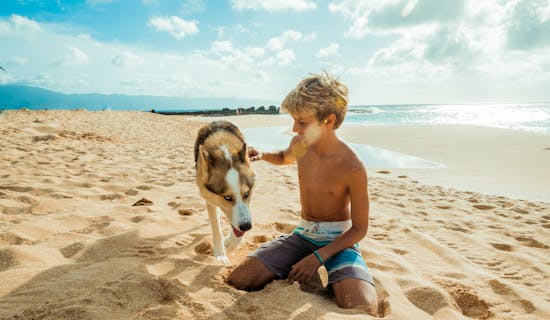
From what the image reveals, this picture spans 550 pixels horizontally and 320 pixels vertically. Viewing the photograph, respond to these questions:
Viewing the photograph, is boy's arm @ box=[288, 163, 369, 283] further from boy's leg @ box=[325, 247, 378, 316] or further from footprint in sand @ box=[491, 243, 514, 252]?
footprint in sand @ box=[491, 243, 514, 252]

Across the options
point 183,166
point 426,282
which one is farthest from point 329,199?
point 183,166

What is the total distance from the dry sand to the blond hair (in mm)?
1423

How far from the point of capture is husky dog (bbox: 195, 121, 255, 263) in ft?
10.0

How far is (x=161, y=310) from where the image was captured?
199 cm

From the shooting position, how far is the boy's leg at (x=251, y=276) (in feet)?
8.29

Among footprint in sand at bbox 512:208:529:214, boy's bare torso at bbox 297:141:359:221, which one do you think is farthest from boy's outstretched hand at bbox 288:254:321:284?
footprint in sand at bbox 512:208:529:214

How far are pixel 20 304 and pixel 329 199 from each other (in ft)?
7.45

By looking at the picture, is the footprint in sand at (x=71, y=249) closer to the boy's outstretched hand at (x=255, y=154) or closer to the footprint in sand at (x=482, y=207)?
the boy's outstretched hand at (x=255, y=154)

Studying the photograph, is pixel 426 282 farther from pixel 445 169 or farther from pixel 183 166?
pixel 445 169

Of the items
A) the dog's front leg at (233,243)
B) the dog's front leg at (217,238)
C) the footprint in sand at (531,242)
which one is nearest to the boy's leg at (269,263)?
the dog's front leg at (217,238)

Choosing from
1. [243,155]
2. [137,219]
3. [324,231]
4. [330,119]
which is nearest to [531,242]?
[324,231]

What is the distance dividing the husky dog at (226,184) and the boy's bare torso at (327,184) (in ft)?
1.92

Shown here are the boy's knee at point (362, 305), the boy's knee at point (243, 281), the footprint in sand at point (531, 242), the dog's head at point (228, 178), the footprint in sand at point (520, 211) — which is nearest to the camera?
the boy's knee at point (362, 305)

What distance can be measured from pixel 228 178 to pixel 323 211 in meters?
0.93
